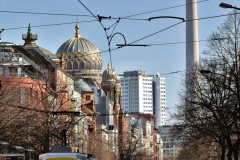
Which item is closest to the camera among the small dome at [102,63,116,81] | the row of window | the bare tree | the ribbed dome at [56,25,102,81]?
the bare tree

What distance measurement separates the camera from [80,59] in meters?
167

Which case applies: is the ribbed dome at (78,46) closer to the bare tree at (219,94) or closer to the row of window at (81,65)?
the row of window at (81,65)

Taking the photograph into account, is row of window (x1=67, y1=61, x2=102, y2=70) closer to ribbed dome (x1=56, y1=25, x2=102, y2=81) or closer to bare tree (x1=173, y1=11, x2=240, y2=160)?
ribbed dome (x1=56, y1=25, x2=102, y2=81)

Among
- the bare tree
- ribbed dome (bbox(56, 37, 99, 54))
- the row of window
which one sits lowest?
the bare tree

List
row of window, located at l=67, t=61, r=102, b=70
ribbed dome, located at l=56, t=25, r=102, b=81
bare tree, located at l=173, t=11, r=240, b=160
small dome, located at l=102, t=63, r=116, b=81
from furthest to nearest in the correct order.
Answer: small dome, located at l=102, t=63, r=116, b=81 < row of window, located at l=67, t=61, r=102, b=70 < ribbed dome, located at l=56, t=25, r=102, b=81 < bare tree, located at l=173, t=11, r=240, b=160

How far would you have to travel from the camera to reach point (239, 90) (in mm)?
60031

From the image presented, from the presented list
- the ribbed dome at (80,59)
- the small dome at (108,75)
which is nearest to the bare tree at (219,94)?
the ribbed dome at (80,59)

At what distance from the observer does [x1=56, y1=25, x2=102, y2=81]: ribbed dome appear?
168 m

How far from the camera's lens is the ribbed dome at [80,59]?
6604 inches

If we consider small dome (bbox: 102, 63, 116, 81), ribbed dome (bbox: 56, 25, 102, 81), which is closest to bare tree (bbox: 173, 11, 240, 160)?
ribbed dome (bbox: 56, 25, 102, 81)

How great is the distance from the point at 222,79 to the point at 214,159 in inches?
1031

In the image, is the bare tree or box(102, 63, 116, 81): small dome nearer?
the bare tree

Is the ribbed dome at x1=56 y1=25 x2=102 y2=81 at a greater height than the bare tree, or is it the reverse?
the ribbed dome at x1=56 y1=25 x2=102 y2=81

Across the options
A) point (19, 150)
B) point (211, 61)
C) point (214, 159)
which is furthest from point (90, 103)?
point (19, 150)
